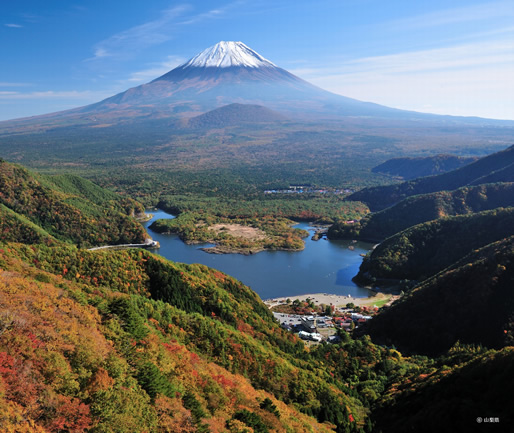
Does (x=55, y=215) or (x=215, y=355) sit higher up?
(x=55, y=215)

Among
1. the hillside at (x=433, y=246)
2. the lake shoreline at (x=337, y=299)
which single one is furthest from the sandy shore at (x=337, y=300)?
the hillside at (x=433, y=246)

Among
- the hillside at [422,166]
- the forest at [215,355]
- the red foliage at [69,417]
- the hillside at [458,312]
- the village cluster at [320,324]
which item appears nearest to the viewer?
the red foliage at [69,417]

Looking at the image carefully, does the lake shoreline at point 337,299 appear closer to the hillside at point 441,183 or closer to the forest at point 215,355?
the forest at point 215,355

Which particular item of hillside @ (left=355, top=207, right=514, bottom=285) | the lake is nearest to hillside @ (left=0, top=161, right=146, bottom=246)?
the lake

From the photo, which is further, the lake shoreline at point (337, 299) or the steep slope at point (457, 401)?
the lake shoreline at point (337, 299)

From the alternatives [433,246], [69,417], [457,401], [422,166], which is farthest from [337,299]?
[422,166]

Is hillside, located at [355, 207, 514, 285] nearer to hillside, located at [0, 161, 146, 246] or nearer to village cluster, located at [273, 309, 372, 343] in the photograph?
village cluster, located at [273, 309, 372, 343]

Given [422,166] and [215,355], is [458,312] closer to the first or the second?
[215,355]
